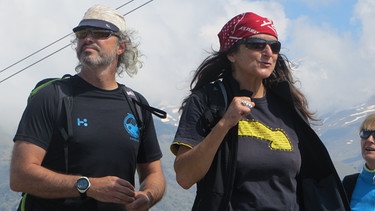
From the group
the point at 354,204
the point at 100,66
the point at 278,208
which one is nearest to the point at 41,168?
the point at 100,66

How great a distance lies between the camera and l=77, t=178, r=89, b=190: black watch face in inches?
184

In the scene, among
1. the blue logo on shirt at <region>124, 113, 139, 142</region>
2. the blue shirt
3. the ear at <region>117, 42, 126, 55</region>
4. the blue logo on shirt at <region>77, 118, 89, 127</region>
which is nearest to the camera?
the blue logo on shirt at <region>77, 118, 89, 127</region>

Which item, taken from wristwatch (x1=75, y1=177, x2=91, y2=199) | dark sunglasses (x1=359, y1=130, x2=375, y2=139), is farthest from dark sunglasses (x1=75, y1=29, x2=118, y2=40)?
dark sunglasses (x1=359, y1=130, x2=375, y2=139)

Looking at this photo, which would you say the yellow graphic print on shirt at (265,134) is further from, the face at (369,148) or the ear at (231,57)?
the face at (369,148)

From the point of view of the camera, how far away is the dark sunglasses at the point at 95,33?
539 centimetres

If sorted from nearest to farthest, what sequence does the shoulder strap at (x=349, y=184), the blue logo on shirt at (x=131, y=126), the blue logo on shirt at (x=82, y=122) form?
the blue logo on shirt at (x=82, y=122)
the blue logo on shirt at (x=131, y=126)
the shoulder strap at (x=349, y=184)

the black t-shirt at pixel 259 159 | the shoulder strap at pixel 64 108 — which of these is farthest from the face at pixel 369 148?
the shoulder strap at pixel 64 108

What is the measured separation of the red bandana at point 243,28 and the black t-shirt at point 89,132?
109 cm

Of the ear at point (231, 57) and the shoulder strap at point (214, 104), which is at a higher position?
the ear at point (231, 57)

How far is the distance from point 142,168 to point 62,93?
1140mm

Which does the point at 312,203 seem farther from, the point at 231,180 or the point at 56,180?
the point at 56,180

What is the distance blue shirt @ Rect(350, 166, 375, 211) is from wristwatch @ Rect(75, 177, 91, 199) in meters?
2.87

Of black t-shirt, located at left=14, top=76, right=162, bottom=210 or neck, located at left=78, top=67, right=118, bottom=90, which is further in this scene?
neck, located at left=78, top=67, right=118, bottom=90

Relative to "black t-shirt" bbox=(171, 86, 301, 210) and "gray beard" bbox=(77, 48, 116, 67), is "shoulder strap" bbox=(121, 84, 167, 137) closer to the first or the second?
"gray beard" bbox=(77, 48, 116, 67)
